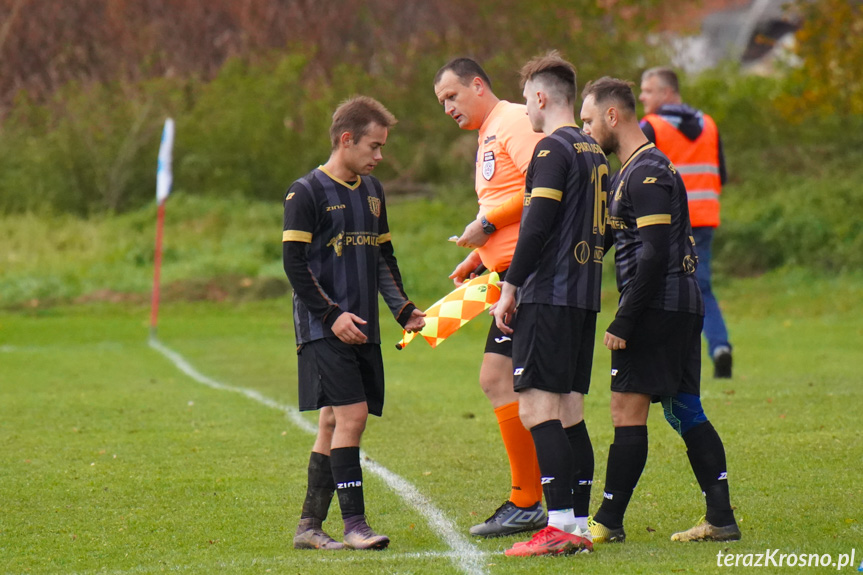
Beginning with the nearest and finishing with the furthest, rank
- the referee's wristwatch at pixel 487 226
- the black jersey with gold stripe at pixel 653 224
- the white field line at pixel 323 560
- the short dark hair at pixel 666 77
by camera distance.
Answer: the white field line at pixel 323 560 → the black jersey with gold stripe at pixel 653 224 → the referee's wristwatch at pixel 487 226 → the short dark hair at pixel 666 77

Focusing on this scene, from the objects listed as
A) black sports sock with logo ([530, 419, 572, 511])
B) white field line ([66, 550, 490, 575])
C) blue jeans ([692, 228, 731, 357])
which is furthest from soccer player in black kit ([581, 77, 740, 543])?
blue jeans ([692, 228, 731, 357])

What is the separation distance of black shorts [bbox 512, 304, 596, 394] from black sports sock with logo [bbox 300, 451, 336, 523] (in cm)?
103

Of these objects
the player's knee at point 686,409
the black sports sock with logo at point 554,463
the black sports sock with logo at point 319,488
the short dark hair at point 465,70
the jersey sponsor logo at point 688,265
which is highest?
the short dark hair at point 465,70

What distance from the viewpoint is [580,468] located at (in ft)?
16.9

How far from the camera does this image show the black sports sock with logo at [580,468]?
5.05 meters

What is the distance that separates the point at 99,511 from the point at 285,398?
14.0 feet

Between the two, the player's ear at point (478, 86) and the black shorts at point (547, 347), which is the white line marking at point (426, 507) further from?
the player's ear at point (478, 86)

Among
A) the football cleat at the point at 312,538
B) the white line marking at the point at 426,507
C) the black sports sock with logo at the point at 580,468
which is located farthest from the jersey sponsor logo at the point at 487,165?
the football cleat at the point at 312,538

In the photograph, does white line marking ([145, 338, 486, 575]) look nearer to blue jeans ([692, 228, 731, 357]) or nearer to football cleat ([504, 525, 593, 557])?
football cleat ([504, 525, 593, 557])

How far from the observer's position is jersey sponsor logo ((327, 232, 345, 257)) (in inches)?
202

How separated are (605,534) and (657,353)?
0.83m

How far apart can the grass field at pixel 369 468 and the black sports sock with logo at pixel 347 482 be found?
0.87 feet

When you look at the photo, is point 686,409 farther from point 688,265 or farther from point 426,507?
point 426,507

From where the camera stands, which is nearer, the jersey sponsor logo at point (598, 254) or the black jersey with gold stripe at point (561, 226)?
the black jersey with gold stripe at point (561, 226)
